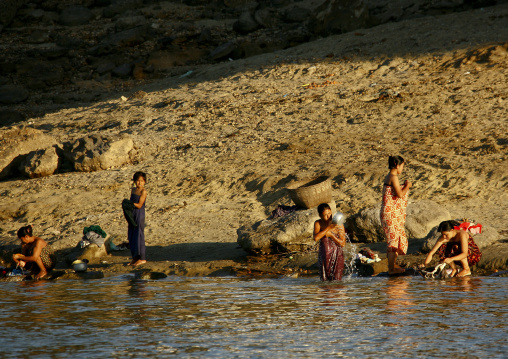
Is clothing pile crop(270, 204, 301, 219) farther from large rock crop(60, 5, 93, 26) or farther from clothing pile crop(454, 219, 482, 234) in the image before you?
large rock crop(60, 5, 93, 26)

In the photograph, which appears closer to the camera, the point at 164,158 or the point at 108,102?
the point at 164,158

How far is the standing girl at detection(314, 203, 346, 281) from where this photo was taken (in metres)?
8.06

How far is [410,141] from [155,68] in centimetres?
1301

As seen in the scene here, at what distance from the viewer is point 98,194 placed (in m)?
13.6

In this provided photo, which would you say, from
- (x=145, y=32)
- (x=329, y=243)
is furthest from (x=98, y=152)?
(x=145, y=32)

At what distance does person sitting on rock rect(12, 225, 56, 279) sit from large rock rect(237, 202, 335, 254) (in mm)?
2932

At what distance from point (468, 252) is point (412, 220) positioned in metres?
1.40

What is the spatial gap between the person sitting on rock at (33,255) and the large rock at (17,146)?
5683 mm

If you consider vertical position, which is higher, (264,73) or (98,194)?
(264,73)

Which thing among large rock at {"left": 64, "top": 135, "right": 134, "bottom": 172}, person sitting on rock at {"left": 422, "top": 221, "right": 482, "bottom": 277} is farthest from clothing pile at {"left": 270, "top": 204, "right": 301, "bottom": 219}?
large rock at {"left": 64, "top": 135, "right": 134, "bottom": 172}

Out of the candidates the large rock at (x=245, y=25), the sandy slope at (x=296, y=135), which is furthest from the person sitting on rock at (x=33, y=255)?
the large rock at (x=245, y=25)

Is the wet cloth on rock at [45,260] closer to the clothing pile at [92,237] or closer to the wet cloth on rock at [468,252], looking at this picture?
the clothing pile at [92,237]

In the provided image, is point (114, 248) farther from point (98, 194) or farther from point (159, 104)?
point (159, 104)

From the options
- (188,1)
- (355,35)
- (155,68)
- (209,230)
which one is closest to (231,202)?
(209,230)
